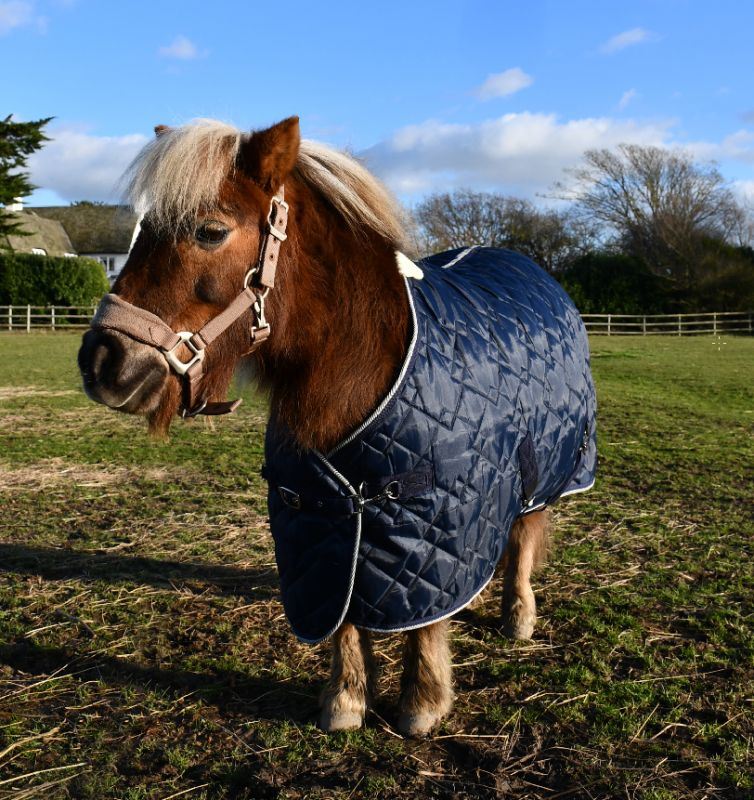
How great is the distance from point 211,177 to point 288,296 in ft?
1.34

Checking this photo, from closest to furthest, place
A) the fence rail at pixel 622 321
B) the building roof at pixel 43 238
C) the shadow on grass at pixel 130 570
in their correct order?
the shadow on grass at pixel 130 570 < the fence rail at pixel 622 321 < the building roof at pixel 43 238

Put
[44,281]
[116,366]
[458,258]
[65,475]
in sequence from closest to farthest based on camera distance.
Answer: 1. [116,366]
2. [458,258]
3. [65,475]
4. [44,281]

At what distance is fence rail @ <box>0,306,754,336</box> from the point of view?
29.9 metres

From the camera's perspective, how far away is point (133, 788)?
7.47ft

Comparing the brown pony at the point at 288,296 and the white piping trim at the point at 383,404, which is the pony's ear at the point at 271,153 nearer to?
the brown pony at the point at 288,296

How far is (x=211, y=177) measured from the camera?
6.84 ft

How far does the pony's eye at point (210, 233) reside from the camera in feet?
6.89

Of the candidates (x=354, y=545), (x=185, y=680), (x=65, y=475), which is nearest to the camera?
(x=354, y=545)

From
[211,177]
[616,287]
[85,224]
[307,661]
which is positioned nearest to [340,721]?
[307,661]

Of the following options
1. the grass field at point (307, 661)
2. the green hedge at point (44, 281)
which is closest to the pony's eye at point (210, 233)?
the grass field at point (307, 661)

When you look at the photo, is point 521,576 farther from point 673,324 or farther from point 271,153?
point 673,324

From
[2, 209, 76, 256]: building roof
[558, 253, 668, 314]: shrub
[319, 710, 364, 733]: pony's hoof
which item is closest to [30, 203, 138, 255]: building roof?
[2, 209, 76, 256]: building roof

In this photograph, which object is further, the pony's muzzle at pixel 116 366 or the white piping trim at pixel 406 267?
the white piping trim at pixel 406 267

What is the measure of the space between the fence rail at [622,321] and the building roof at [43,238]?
1357 centimetres
